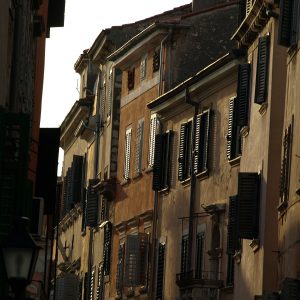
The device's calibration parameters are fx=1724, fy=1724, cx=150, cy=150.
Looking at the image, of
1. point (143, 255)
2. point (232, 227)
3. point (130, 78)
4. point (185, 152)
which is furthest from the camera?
point (130, 78)

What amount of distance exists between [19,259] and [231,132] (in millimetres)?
21852

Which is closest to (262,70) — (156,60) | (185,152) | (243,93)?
(243,93)

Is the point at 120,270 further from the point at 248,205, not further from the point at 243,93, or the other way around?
the point at 248,205

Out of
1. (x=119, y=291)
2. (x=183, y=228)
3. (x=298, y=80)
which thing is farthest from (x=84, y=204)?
(x=298, y=80)

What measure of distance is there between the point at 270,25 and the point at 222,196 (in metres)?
7.30

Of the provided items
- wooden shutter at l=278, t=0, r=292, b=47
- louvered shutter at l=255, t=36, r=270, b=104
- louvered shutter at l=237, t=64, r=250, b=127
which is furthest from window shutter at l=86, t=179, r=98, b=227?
wooden shutter at l=278, t=0, r=292, b=47

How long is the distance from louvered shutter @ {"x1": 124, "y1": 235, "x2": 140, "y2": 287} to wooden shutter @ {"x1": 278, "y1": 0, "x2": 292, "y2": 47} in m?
19.0

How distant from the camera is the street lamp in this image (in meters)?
16.9

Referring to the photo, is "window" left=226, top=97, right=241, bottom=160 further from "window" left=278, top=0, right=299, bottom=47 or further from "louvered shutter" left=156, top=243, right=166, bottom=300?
"window" left=278, top=0, right=299, bottom=47

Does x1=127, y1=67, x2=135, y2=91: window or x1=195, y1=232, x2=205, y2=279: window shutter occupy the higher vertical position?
x1=127, y1=67, x2=135, y2=91: window

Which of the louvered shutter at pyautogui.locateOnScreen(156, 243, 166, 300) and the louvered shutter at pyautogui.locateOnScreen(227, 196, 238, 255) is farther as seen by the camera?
the louvered shutter at pyautogui.locateOnScreen(156, 243, 166, 300)

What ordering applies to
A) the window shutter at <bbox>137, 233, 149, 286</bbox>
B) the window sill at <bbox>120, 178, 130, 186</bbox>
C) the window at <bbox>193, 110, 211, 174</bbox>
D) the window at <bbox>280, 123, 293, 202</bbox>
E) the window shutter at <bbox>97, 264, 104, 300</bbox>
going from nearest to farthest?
the window at <bbox>280, 123, 293, 202</bbox>, the window at <bbox>193, 110, 211, 174</bbox>, the window shutter at <bbox>137, 233, 149, 286</bbox>, the window sill at <bbox>120, 178, 130, 186</bbox>, the window shutter at <bbox>97, 264, 104, 300</bbox>

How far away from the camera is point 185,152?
143ft

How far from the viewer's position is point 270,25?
3341cm
